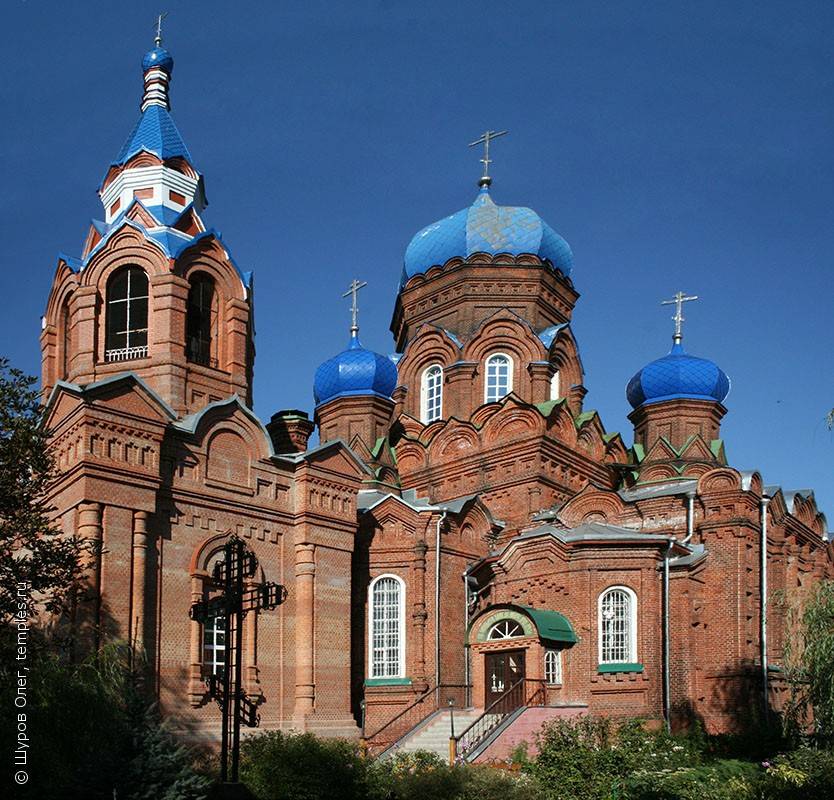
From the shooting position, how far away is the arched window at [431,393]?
86.7 ft

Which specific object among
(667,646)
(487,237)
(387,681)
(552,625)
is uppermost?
(487,237)

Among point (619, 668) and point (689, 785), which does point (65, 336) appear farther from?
point (689, 785)

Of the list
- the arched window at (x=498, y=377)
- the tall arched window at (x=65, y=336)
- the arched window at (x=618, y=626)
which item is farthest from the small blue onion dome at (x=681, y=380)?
the tall arched window at (x=65, y=336)

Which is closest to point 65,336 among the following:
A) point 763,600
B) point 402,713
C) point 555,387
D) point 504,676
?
point 402,713

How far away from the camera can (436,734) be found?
18.8 m

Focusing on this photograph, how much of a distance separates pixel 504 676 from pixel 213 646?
5.55 meters

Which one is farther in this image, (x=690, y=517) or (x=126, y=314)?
(x=690, y=517)

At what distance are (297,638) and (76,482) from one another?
471cm

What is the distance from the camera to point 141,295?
18422 mm

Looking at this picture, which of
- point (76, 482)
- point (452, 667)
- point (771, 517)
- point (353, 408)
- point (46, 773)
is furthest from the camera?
point (353, 408)

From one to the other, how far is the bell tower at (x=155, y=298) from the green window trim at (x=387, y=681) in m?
5.65

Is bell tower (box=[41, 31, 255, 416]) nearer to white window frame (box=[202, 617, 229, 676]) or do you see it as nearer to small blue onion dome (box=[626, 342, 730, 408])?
white window frame (box=[202, 617, 229, 676])

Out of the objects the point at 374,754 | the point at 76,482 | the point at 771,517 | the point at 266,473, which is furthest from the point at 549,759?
the point at 771,517

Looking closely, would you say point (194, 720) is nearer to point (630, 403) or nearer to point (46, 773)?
point (46, 773)
